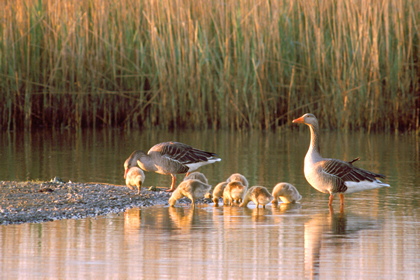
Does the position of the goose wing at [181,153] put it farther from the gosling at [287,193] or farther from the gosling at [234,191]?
the gosling at [287,193]

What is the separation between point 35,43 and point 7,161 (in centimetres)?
477

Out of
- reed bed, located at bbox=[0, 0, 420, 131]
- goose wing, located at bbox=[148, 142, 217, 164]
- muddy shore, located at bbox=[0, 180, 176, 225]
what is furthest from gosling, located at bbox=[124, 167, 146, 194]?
reed bed, located at bbox=[0, 0, 420, 131]

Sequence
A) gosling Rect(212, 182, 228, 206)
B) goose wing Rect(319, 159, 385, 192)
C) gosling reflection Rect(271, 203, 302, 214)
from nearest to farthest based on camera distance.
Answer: gosling reflection Rect(271, 203, 302, 214)
goose wing Rect(319, 159, 385, 192)
gosling Rect(212, 182, 228, 206)

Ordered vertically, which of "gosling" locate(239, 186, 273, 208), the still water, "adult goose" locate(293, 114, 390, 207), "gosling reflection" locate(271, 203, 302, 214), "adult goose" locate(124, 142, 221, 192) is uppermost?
"adult goose" locate(124, 142, 221, 192)

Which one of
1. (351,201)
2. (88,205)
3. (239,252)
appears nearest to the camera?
(239,252)

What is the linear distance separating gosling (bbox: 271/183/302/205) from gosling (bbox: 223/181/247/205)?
42 cm

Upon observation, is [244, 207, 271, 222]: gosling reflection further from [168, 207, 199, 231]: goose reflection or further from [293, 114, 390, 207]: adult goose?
[293, 114, 390, 207]: adult goose

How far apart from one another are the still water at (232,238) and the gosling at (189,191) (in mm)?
136

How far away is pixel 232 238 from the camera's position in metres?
6.97

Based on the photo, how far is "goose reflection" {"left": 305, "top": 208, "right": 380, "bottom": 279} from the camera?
6082 mm

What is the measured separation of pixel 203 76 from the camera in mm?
17031

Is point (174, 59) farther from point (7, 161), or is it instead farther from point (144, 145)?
point (7, 161)

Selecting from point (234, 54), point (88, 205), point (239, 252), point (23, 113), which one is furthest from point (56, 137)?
point (239, 252)

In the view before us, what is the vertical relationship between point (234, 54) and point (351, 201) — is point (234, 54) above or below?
above
